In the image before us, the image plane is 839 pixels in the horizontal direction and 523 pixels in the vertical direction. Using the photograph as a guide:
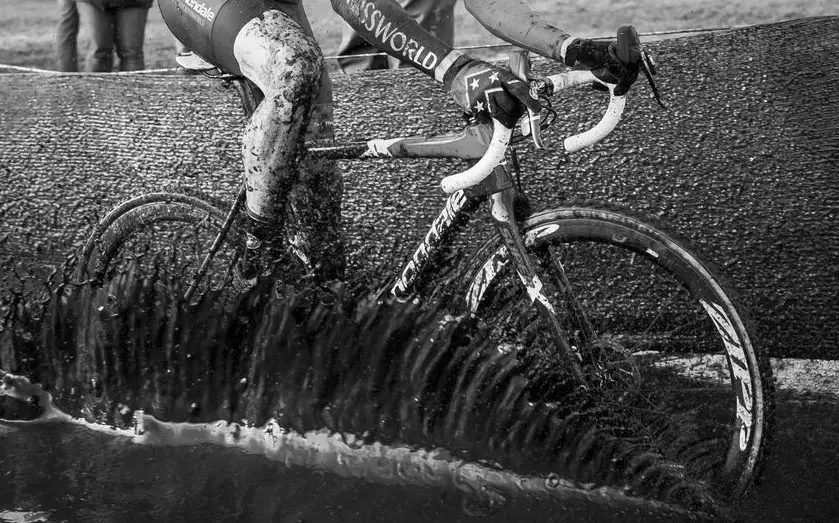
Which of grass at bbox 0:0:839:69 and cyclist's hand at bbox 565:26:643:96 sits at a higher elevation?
grass at bbox 0:0:839:69

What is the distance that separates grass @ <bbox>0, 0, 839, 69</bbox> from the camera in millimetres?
6430

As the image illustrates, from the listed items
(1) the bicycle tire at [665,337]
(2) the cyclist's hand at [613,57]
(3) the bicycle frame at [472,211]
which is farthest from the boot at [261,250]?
(2) the cyclist's hand at [613,57]

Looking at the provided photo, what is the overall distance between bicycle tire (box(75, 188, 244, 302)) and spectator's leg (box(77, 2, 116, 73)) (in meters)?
2.26

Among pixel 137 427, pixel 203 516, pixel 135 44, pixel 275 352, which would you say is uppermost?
pixel 135 44

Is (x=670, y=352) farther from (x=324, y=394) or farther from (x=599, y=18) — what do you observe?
(x=599, y=18)

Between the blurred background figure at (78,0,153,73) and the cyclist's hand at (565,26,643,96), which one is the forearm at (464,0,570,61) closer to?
the cyclist's hand at (565,26,643,96)

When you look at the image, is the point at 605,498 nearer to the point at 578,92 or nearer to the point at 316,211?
the point at 316,211

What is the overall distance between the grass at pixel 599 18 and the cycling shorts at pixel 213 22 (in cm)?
327

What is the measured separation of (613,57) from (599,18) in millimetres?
4572

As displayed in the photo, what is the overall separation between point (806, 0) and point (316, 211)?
4.56 metres

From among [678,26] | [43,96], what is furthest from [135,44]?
[678,26]

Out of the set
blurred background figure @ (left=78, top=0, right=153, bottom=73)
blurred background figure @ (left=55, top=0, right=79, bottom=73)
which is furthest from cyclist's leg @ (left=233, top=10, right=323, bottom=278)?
blurred background figure @ (left=55, top=0, right=79, bottom=73)

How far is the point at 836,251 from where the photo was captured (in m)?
3.39

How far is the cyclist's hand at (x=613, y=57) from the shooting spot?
2.48 m
